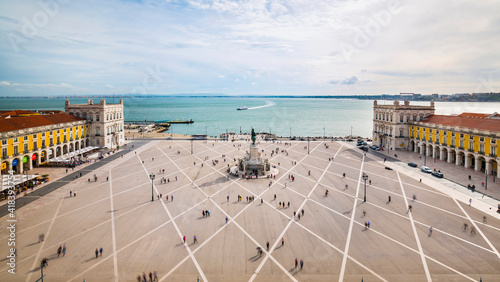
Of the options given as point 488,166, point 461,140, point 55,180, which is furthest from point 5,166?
point 461,140

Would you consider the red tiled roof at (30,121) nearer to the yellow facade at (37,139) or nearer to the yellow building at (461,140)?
the yellow facade at (37,139)

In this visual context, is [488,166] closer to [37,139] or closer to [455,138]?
[455,138]

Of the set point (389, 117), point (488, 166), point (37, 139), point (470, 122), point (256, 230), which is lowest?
point (256, 230)

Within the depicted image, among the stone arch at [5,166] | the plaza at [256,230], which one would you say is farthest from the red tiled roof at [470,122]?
the stone arch at [5,166]

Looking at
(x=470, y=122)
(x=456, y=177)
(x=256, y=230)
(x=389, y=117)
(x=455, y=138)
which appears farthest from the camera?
(x=389, y=117)

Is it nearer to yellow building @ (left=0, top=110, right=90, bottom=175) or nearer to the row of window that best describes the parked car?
the row of window

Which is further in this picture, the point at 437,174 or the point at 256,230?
the point at 437,174
